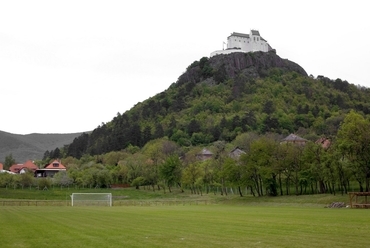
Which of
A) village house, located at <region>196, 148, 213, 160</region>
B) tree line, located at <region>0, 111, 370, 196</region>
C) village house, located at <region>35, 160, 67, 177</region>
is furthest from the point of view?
village house, located at <region>35, 160, 67, 177</region>

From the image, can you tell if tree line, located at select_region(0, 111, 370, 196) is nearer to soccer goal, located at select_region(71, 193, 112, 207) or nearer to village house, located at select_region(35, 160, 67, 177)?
soccer goal, located at select_region(71, 193, 112, 207)

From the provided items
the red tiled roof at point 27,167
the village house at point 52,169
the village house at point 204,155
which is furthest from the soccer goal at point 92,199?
the red tiled roof at point 27,167

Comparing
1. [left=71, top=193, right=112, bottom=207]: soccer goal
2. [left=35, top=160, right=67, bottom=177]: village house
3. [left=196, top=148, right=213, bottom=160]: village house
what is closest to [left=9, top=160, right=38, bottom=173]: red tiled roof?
[left=35, top=160, right=67, bottom=177]: village house

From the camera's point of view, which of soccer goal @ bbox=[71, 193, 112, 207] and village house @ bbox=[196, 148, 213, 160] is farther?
village house @ bbox=[196, 148, 213, 160]

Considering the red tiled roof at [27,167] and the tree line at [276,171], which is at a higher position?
the red tiled roof at [27,167]

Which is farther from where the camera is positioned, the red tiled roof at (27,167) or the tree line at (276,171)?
the red tiled roof at (27,167)

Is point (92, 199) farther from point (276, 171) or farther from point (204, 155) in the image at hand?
point (204, 155)

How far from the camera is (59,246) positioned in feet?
67.9

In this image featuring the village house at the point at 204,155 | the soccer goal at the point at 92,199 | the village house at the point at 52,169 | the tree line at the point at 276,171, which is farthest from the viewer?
the village house at the point at 52,169

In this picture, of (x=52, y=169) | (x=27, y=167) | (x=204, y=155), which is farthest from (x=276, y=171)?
(x=27, y=167)

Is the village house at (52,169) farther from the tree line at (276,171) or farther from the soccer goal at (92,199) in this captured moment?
the soccer goal at (92,199)

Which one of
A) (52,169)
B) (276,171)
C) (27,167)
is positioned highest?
(27,167)

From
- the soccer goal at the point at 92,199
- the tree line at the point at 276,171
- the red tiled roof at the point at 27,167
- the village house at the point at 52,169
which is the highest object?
the red tiled roof at the point at 27,167

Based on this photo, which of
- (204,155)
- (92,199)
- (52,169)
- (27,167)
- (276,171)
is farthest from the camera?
(27,167)
